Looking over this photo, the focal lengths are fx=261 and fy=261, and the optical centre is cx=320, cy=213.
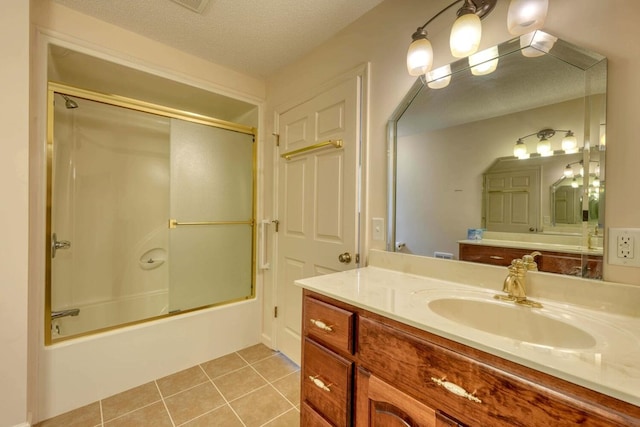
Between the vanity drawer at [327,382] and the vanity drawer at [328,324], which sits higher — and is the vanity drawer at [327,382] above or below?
below

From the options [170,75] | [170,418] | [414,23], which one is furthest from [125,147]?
[414,23]

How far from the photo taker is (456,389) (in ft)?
2.15

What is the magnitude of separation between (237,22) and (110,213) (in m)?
2.04

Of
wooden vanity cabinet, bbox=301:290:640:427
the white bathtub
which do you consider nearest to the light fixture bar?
wooden vanity cabinet, bbox=301:290:640:427

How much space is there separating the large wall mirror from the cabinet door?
162cm

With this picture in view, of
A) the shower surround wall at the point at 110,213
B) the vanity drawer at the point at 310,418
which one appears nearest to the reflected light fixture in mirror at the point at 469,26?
the vanity drawer at the point at 310,418

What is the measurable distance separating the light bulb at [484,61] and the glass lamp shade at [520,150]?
1.07 feet

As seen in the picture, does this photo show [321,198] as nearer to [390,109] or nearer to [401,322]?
[390,109]

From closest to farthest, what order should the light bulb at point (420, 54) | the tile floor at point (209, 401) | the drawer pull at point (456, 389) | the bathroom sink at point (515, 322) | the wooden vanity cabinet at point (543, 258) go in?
the drawer pull at point (456, 389), the bathroom sink at point (515, 322), the wooden vanity cabinet at point (543, 258), the light bulb at point (420, 54), the tile floor at point (209, 401)

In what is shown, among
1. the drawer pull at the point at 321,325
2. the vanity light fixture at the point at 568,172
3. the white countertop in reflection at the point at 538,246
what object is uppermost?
the vanity light fixture at the point at 568,172

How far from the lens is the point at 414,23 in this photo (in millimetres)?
1297

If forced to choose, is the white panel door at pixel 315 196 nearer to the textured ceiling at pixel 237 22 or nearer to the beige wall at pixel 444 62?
the beige wall at pixel 444 62

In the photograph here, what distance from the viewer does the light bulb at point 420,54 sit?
117 cm

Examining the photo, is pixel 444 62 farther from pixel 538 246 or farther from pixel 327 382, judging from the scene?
pixel 327 382
